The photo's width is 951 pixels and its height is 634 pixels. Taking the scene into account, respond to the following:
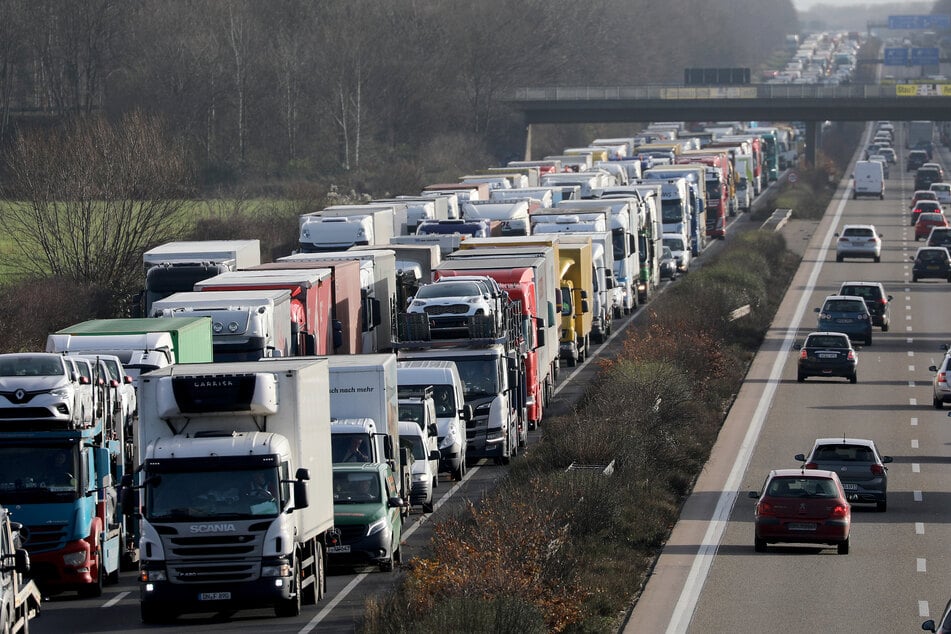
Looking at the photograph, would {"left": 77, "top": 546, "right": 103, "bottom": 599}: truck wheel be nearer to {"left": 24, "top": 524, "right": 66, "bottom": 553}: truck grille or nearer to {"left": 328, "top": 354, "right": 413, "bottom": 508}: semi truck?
{"left": 24, "top": 524, "right": 66, "bottom": 553}: truck grille

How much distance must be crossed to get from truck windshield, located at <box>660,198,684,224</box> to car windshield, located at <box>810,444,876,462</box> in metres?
43.9

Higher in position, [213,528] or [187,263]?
[187,263]

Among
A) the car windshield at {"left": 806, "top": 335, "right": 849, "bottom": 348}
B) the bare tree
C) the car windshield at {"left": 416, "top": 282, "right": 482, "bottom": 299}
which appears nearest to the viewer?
the car windshield at {"left": 416, "top": 282, "right": 482, "bottom": 299}

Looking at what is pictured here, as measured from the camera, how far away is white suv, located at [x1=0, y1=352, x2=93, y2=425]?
22.8 m

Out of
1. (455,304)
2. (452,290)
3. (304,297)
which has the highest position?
(304,297)

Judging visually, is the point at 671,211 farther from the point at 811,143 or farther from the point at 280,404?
the point at 811,143

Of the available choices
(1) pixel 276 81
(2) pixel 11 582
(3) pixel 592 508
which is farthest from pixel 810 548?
(1) pixel 276 81

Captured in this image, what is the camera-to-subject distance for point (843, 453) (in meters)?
30.1

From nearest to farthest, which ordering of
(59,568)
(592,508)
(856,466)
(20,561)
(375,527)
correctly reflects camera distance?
(20,561), (59,568), (375,527), (592,508), (856,466)

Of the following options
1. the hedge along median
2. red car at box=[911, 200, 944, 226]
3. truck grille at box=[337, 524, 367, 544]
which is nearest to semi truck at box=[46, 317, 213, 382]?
truck grille at box=[337, 524, 367, 544]

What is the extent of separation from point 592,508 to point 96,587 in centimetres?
698

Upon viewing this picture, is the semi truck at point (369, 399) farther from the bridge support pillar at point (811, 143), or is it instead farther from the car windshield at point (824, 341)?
the bridge support pillar at point (811, 143)

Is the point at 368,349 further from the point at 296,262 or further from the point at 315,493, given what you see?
the point at 315,493

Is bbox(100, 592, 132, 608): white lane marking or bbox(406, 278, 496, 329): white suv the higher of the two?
bbox(406, 278, 496, 329): white suv
